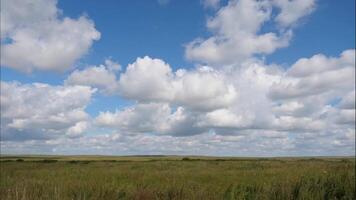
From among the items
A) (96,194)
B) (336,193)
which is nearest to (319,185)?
(336,193)

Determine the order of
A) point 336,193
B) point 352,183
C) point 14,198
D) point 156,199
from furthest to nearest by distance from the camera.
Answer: point 352,183, point 336,193, point 156,199, point 14,198

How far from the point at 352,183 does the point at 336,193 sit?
0.98 metres

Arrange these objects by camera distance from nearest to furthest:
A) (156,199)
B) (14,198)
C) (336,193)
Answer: (14,198) → (156,199) → (336,193)

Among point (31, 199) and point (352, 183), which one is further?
point (352, 183)

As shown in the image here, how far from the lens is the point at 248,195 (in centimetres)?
1126

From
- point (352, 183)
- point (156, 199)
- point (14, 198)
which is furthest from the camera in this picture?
point (352, 183)

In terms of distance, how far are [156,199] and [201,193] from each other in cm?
92

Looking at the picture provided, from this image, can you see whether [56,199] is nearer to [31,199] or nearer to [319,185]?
[31,199]

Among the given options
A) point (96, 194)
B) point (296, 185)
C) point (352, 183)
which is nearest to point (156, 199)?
point (96, 194)

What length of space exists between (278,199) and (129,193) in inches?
130

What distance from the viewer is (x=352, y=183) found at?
11.6 m

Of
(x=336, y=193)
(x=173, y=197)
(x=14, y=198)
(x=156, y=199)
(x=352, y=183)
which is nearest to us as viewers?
(x=14, y=198)

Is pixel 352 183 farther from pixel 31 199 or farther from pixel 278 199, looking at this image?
pixel 31 199

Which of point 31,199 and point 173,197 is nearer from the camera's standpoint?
point 31,199
